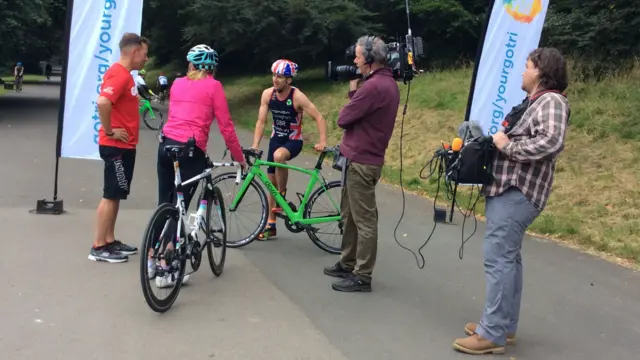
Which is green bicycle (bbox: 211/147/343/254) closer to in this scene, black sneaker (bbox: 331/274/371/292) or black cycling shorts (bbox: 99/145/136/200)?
black cycling shorts (bbox: 99/145/136/200)

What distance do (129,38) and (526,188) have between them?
3.56 meters

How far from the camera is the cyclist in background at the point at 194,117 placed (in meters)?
5.47

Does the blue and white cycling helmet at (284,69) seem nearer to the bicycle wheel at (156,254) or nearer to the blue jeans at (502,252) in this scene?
Result: the bicycle wheel at (156,254)

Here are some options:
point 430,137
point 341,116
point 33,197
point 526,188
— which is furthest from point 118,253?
point 430,137

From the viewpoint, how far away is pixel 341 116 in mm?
5391

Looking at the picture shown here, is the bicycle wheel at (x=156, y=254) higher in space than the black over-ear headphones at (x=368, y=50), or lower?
lower

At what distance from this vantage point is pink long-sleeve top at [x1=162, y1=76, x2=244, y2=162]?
18.0ft

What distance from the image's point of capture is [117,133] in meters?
5.73

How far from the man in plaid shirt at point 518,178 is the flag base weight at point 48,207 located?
5256mm

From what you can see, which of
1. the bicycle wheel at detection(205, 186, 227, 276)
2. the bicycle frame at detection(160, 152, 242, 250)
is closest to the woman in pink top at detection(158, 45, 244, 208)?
the bicycle frame at detection(160, 152, 242, 250)

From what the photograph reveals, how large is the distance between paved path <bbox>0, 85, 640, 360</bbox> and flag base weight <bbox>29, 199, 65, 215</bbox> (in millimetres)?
169

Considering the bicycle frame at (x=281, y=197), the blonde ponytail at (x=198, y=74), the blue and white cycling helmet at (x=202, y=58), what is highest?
the blue and white cycling helmet at (x=202, y=58)

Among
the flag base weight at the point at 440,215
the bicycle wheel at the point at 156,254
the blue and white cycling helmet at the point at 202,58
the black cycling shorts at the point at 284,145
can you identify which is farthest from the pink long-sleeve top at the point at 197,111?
the flag base weight at the point at 440,215

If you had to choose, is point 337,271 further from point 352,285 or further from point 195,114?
point 195,114
